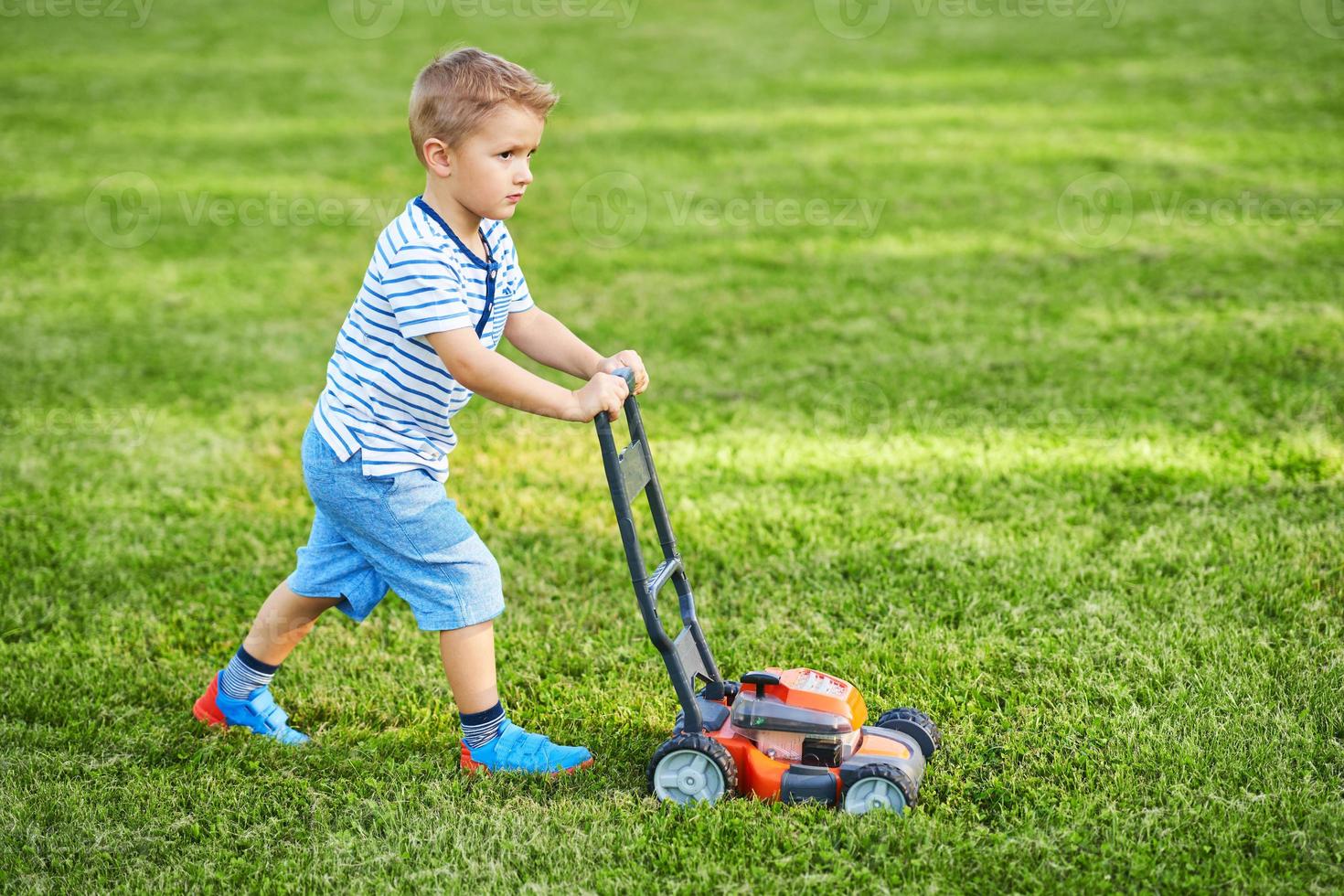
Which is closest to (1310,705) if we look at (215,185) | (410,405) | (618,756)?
(618,756)

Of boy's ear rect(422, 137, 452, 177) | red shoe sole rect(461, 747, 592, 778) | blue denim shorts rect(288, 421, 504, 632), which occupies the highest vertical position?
boy's ear rect(422, 137, 452, 177)

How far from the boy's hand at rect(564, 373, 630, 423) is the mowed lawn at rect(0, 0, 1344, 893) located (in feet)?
3.10

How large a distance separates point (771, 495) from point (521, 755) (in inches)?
69.8

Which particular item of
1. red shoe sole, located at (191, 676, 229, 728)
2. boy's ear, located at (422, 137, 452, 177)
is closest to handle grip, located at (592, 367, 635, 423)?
boy's ear, located at (422, 137, 452, 177)

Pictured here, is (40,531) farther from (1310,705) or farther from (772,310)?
(1310,705)

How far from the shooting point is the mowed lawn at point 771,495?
2705mm

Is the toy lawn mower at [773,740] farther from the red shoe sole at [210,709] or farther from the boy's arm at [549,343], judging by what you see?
the red shoe sole at [210,709]

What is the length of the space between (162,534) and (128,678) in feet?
3.34

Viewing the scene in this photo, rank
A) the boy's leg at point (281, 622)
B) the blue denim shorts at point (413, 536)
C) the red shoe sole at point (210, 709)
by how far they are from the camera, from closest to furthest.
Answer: the blue denim shorts at point (413, 536) → the boy's leg at point (281, 622) → the red shoe sole at point (210, 709)

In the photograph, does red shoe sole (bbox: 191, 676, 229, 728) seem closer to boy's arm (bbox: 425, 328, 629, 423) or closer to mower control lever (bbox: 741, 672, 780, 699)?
boy's arm (bbox: 425, 328, 629, 423)

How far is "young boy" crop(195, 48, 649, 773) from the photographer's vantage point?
103 inches

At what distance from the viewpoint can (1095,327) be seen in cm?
589

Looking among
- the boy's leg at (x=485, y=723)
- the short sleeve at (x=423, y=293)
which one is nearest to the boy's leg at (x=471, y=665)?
the boy's leg at (x=485, y=723)

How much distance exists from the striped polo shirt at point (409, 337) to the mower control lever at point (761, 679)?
89 cm
